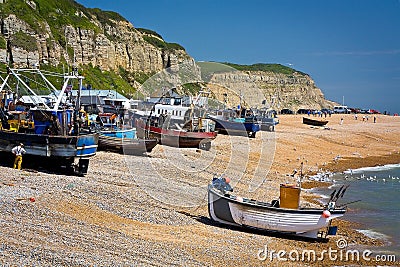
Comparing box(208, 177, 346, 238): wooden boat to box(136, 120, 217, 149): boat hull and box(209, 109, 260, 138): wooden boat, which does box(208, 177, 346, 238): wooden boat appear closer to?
box(136, 120, 217, 149): boat hull

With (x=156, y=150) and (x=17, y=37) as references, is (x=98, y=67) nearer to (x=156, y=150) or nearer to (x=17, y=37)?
(x=17, y=37)

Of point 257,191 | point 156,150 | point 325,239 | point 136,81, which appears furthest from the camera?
point 136,81

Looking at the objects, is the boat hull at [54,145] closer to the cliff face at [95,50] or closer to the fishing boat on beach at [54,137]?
the fishing boat on beach at [54,137]

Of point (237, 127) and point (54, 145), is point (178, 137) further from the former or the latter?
point (237, 127)

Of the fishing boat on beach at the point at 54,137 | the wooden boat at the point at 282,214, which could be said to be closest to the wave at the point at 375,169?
the wooden boat at the point at 282,214

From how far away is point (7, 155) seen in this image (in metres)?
21.4

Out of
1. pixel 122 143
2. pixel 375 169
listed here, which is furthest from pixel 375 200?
pixel 122 143

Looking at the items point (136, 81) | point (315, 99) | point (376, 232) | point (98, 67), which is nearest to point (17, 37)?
point (98, 67)

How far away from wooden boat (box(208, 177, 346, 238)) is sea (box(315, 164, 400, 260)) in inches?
79.3

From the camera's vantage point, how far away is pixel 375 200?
85.1 ft

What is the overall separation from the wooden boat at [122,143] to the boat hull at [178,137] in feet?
14.9

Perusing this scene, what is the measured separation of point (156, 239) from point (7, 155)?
34.9 ft

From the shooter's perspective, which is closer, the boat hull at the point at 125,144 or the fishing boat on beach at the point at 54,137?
the fishing boat on beach at the point at 54,137

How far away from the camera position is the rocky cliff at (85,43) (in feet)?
205
